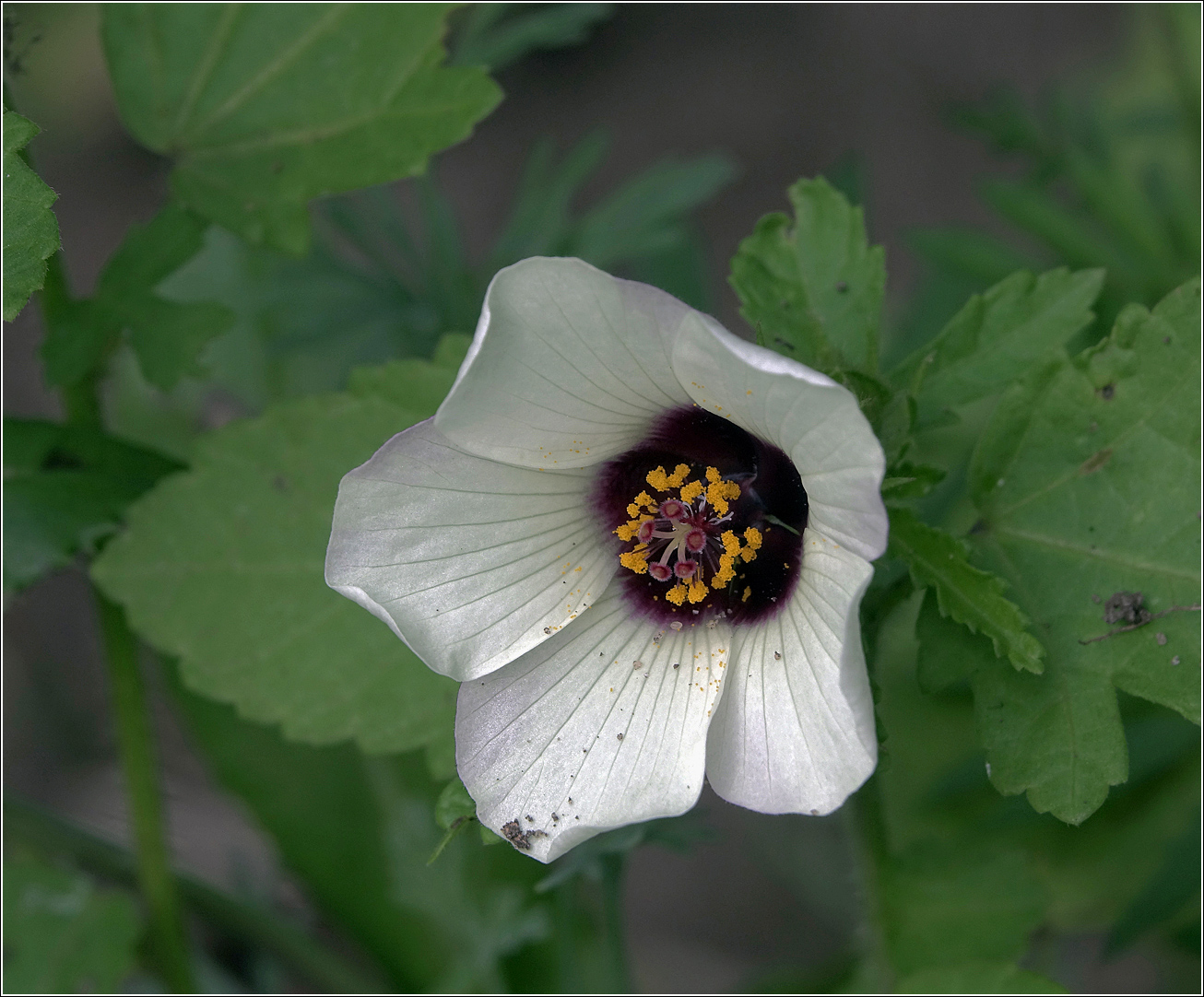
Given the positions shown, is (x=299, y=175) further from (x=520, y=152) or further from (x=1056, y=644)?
(x=520, y=152)

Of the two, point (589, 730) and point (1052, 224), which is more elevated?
point (1052, 224)

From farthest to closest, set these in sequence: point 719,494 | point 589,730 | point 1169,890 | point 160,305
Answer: point 1169,890
point 160,305
point 719,494
point 589,730

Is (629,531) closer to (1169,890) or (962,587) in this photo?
(962,587)

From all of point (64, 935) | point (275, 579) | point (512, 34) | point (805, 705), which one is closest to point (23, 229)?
point (275, 579)

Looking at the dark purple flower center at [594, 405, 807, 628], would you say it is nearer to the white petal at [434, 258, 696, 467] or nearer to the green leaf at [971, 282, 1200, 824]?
the white petal at [434, 258, 696, 467]

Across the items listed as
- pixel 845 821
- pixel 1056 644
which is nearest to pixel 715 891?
pixel 845 821

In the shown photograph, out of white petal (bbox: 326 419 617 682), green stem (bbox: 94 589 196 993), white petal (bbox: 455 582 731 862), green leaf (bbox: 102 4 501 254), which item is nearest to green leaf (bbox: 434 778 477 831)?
white petal (bbox: 455 582 731 862)

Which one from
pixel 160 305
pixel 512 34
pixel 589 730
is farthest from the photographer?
pixel 512 34

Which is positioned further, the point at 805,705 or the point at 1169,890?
the point at 1169,890
